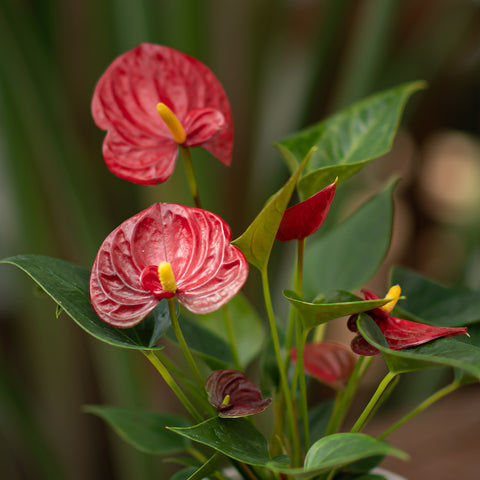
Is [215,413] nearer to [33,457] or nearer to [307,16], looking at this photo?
[33,457]

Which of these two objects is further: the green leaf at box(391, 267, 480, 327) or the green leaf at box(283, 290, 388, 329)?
the green leaf at box(391, 267, 480, 327)

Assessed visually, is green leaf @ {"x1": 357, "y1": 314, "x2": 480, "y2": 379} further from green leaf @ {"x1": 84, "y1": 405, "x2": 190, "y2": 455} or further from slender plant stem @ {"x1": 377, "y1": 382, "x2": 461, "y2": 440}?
green leaf @ {"x1": 84, "y1": 405, "x2": 190, "y2": 455}

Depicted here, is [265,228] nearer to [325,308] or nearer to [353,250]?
[325,308]

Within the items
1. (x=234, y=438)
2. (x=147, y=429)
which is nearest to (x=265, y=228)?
(x=234, y=438)

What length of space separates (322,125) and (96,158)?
26.1 inches

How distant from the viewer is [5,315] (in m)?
1.22

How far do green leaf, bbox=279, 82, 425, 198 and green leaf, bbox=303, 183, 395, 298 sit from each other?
0.06 metres

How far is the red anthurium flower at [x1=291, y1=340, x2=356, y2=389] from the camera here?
1.42ft

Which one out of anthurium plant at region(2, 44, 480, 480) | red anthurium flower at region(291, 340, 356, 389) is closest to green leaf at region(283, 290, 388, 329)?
anthurium plant at region(2, 44, 480, 480)

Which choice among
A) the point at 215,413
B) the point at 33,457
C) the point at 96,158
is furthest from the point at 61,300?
the point at 33,457

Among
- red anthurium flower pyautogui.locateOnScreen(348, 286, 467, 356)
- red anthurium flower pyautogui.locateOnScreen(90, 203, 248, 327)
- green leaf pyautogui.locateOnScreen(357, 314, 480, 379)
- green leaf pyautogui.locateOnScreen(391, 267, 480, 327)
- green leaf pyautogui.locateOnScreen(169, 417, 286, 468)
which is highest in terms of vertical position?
red anthurium flower pyautogui.locateOnScreen(90, 203, 248, 327)

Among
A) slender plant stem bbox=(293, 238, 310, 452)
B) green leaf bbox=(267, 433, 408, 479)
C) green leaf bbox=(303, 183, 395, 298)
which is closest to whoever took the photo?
green leaf bbox=(267, 433, 408, 479)

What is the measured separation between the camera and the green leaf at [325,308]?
0.97ft

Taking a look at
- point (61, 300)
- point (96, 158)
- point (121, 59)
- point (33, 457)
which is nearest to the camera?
point (61, 300)
